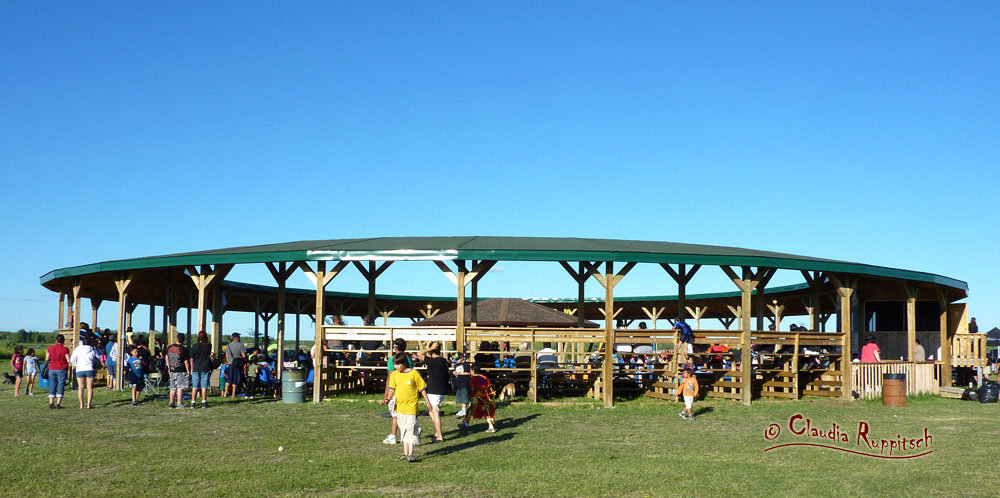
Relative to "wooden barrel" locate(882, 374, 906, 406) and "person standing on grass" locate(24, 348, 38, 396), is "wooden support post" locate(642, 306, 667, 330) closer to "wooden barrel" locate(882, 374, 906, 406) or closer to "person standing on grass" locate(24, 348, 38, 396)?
"wooden barrel" locate(882, 374, 906, 406)

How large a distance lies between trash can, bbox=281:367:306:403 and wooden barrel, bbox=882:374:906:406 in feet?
37.8

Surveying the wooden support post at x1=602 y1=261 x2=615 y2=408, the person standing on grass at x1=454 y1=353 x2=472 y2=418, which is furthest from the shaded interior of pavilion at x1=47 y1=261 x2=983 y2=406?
the person standing on grass at x1=454 y1=353 x2=472 y2=418

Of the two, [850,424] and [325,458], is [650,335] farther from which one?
[325,458]

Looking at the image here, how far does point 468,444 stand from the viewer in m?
11.3

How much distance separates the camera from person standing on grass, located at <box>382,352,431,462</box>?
9.74 meters

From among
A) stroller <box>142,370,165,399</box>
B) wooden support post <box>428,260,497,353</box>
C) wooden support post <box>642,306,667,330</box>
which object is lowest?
stroller <box>142,370,165,399</box>

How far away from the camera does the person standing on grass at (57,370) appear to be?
15.5 m

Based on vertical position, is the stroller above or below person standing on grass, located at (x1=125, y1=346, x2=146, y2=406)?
below

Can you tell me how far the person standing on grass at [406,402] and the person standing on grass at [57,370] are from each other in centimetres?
847

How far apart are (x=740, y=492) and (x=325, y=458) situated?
460cm

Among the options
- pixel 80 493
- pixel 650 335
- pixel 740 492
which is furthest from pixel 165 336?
pixel 740 492

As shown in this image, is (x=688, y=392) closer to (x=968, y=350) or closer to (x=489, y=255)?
(x=489, y=255)

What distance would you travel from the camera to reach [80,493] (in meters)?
7.90

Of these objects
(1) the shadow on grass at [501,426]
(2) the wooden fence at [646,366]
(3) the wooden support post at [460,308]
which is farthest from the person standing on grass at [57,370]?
(1) the shadow on grass at [501,426]
